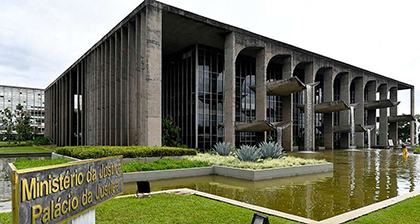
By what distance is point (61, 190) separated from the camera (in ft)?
12.6

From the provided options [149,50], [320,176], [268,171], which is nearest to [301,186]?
[268,171]

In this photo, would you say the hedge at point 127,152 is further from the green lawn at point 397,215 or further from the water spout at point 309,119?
the water spout at point 309,119

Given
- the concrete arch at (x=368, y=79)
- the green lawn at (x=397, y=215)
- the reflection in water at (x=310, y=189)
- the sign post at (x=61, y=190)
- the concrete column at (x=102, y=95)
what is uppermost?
the concrete arch at (x=368, y=79)

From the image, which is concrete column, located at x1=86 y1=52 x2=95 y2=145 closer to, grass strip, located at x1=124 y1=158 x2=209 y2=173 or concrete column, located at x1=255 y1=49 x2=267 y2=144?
concrete column, located at x1=255 y1=49 x2=267 y2=144

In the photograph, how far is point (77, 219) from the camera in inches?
171

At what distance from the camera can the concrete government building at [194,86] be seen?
969 inches

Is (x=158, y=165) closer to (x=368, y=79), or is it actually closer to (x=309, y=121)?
(x=309, y=121)

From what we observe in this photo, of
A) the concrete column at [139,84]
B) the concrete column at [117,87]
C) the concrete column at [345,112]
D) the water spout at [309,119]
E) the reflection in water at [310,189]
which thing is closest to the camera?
the reflection in water at [310,189]

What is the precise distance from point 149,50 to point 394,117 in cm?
4839

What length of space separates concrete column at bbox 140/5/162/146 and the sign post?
1844 centimetres

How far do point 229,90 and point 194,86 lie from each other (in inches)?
240

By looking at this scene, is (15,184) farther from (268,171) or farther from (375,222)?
(268,171)

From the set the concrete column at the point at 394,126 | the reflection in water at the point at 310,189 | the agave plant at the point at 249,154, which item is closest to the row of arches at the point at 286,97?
the concrete column at the point at 394,126

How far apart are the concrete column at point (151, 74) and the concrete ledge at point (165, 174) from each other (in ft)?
31.0
